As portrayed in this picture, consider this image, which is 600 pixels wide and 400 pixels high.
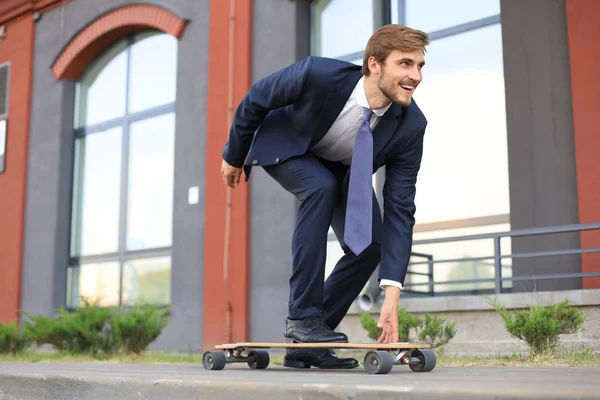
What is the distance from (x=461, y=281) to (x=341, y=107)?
468cm

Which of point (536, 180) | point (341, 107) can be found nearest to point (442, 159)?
point (536, 180)

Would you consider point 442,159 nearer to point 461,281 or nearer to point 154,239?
point 461,281

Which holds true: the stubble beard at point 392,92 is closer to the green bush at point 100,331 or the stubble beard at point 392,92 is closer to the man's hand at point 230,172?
the man's hand at point 230,172

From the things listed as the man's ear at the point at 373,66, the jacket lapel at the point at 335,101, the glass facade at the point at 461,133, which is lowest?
the jacket lapel at the point at 335,101

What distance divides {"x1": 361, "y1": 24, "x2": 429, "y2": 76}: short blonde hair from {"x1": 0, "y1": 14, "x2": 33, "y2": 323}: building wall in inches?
400

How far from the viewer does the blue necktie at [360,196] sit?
3088 mm

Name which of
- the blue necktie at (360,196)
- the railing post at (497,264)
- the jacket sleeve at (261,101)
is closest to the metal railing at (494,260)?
the railing post at (497,264)

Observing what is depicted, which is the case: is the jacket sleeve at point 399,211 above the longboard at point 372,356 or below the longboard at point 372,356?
above

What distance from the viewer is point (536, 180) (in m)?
7.13

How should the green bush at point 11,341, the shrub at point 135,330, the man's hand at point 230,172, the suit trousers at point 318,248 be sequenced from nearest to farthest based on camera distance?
the suit trousers at point 318,248
the man's hand at point 230,172
the shrub at point 135,330
the green bush at point 11,341

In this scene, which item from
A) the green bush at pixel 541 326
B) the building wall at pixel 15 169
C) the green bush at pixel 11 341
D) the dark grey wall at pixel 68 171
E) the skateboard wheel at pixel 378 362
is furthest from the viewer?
the building wall at pixel 15 169

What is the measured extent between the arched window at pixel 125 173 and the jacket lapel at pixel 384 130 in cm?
753

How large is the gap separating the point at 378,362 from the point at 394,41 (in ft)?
3.93

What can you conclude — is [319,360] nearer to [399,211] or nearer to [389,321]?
[389,321]
